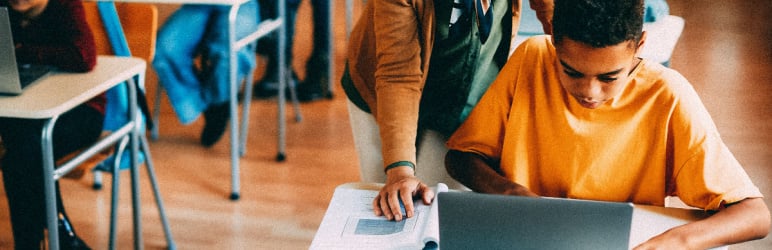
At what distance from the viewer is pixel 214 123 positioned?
3.00 meters

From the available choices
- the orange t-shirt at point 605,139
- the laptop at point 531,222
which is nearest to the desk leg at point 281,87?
the orange t-shirt at point 605,139

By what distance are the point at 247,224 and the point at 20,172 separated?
2.66 feet

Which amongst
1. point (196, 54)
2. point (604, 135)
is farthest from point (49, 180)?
point (196, 54)

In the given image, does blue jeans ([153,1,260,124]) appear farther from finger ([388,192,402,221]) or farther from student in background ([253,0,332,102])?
finger ([388,192,402,221])

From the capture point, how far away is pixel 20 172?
172cm

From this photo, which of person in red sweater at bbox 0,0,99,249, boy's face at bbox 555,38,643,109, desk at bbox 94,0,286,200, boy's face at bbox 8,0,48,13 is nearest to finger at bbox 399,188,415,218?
boy's face at bbox 555,38,643,109

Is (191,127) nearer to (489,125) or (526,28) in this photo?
(526,28)

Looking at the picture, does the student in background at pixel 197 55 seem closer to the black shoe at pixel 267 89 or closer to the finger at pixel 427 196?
the black shoe at pixel 267 89

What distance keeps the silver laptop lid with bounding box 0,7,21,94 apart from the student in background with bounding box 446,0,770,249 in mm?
878

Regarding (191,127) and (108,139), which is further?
(191,127)

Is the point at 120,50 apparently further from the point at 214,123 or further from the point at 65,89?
the point at 214,123

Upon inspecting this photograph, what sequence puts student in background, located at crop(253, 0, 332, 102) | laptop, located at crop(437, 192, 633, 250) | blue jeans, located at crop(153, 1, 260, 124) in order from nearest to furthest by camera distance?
1. laptop, located at crop(437, 192, 633, 250)
2. blue jeans, located at crop(153, 1, 260, 124)
3. student in background, located at crop(253, 0, 332, 102)

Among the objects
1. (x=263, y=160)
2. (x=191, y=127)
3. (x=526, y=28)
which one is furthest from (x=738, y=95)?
(x=191, y=127)

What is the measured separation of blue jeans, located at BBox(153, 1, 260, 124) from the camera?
2.70 m
